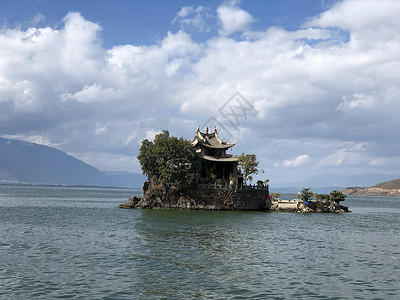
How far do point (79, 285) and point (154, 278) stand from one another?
4384 millimetres

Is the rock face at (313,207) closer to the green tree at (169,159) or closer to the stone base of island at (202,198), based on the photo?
the stone base of island at (202,198)

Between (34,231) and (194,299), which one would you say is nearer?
(194,299)

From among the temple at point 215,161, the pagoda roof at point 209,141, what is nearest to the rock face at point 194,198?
the temple at point 215,161

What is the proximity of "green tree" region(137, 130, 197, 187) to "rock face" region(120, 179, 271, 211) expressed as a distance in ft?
8.16

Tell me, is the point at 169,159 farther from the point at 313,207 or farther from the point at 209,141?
the point at 313,207

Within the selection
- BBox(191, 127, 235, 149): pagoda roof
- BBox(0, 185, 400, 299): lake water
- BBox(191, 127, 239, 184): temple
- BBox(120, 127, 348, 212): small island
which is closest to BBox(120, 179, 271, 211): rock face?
BBox(120, 127, 348, 212): small island

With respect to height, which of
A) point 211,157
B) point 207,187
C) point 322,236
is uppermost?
point 211,157

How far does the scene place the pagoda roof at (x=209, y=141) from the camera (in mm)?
82137

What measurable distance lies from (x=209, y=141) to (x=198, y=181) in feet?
42.2

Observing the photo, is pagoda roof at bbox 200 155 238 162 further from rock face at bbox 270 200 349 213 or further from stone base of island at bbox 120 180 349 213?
rock face at bbox 270 200 349 213

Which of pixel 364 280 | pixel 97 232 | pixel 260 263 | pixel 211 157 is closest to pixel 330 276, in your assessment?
pixel 364 280

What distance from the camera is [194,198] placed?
74.4m

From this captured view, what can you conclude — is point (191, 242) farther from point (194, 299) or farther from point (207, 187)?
point (207, 187)

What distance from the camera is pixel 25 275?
2130 cm
